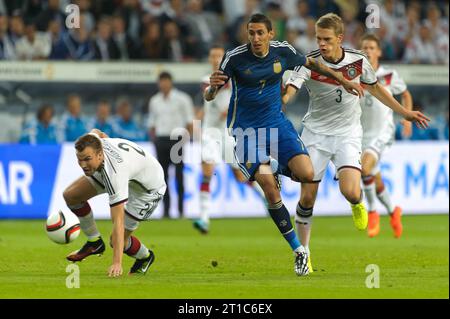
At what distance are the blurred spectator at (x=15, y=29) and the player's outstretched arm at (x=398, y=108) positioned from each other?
9.97 meters

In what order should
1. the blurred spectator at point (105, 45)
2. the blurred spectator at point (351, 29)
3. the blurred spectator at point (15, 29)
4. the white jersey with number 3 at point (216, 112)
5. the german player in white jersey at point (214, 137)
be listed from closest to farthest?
1. the german player in white jersey at point (214, 137)
2. the white jersey with number 3 at point (216, 112)
3. the blurred spectator at point (15, 29)
4. the blurred spectator at point (105, 45)
5. the blurred spectator at point (351, 29)

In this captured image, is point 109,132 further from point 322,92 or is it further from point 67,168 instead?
point 322,92

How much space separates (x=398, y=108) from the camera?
38.1 ft

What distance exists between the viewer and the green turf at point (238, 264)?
9672 millimetres

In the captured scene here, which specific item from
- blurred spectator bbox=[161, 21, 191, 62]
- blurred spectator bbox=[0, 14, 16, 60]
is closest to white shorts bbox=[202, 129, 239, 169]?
blurred spectator bbox=[161, 21, 191, 62]

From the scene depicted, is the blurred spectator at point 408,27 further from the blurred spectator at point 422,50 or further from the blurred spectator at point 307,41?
the blurred spectator at point 307,41

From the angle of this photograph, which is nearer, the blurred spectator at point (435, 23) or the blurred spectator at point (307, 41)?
the blurred spectator at point (307, 41)

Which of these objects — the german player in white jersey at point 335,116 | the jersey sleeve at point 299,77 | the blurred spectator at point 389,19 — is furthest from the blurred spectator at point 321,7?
the jersey sleeve at point 299,77

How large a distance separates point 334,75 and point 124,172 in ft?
7.55

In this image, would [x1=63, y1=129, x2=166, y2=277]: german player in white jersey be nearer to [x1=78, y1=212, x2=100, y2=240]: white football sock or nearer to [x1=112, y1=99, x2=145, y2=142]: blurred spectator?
[x1=78, y1=212, x2=100, y2=240]: white football sock

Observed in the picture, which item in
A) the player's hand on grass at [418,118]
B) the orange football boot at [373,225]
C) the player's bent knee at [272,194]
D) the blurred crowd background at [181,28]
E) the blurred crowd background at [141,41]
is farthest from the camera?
the blurred crowd background at [181,28]

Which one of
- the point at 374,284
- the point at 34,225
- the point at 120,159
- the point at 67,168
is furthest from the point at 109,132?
the point at 374,284

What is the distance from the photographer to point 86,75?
809 inches

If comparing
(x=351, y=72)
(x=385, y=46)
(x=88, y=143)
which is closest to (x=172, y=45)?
(x=385, y=46)
